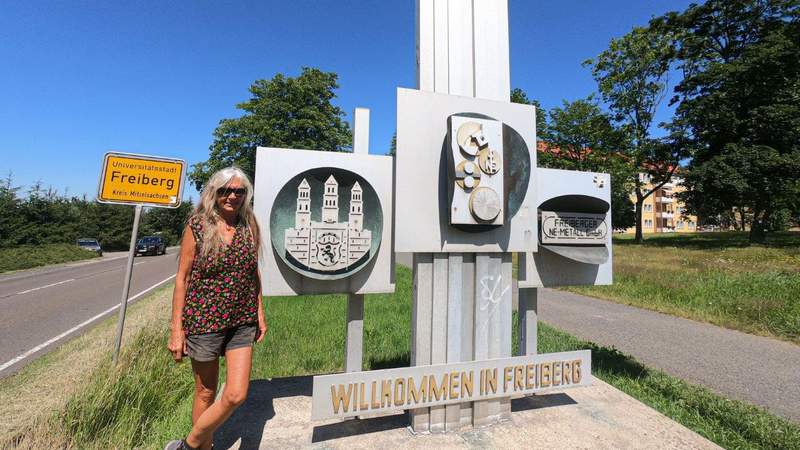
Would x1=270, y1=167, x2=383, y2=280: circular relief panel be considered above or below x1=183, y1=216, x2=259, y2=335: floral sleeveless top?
above

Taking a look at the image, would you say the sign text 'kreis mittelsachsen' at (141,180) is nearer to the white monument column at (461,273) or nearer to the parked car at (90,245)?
the white monument column at (461,273)

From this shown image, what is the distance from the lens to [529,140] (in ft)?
9.95

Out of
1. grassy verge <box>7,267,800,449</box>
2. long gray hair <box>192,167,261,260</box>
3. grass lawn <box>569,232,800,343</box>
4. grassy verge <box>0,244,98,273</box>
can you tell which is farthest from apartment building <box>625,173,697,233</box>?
long gray hair <box>192,167,261,260</box>

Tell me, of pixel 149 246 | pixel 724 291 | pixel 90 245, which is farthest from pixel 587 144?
pixel 90 245

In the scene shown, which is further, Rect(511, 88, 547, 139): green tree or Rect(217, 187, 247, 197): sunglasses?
Rect(511, 88, 547, 139): green tree

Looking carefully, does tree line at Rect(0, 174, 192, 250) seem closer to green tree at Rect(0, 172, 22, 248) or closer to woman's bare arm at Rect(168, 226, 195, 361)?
green tree at Rect(0, 172, 22, 248)

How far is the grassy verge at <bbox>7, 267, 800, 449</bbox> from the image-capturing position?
2490mm

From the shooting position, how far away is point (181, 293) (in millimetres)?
2020

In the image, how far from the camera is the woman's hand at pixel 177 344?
1975 millimetres

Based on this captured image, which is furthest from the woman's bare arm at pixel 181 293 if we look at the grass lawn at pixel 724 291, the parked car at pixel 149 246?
the parked car at pixel 149 246

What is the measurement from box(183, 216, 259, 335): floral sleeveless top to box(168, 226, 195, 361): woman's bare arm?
0.9 inches

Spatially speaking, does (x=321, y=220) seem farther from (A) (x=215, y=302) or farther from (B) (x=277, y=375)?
(B) (x=277, y=375)

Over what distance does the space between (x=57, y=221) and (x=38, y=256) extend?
12.7m

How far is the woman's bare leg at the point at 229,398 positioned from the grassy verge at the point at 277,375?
0.72 m
